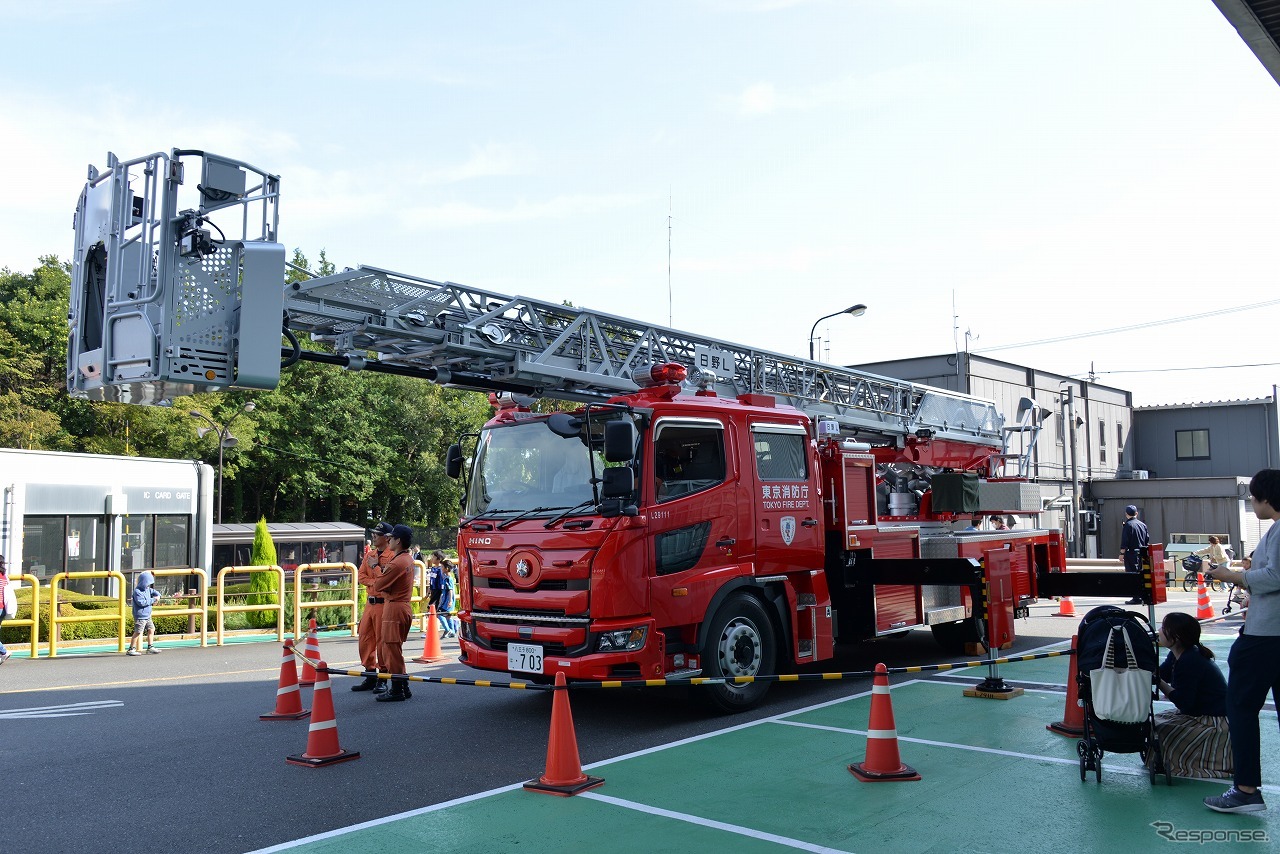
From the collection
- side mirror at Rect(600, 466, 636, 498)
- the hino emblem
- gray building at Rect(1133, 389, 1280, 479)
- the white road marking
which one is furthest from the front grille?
gray building at Rect(1133, 389, 1280, 479)

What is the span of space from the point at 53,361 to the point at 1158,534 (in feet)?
153

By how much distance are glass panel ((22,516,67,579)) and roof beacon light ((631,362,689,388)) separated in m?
16.9

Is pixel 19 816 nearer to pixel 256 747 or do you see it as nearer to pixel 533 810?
pixel 256 747

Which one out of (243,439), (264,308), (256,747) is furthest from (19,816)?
(243,439)

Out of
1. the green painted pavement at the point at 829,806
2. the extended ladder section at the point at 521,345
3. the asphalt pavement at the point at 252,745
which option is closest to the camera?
the green painted pavement at the point at 829,806

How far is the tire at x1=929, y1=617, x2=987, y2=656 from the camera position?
40.5ft

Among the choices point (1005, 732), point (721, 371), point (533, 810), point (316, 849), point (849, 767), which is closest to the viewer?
point (316, 849)

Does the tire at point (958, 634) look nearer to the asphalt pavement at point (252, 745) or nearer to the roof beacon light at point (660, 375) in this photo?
the asphalt pavement at point (252, 745)

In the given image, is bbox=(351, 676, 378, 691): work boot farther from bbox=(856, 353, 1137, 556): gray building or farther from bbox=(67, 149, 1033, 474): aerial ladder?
bbox=(856, 353, 1137, 556): gray building

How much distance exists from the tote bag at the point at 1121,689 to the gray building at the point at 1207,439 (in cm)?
4224

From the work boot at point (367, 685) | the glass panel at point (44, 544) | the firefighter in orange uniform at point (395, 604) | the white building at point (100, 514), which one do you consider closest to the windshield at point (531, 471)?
the firefighter in orange uniform at point (395, 604)

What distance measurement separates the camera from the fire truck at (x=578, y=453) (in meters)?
7.00

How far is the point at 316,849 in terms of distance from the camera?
5312mm

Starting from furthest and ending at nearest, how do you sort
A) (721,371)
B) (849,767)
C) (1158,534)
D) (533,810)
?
1. (1158,534)
2. (721,371)
3. (849,767)
4. (533,810)
